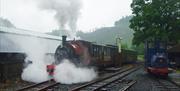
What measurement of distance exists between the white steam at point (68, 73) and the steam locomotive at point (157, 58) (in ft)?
15.9

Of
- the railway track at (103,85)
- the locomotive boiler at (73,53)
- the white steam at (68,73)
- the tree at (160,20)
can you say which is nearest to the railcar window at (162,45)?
the railway track at (103,85)

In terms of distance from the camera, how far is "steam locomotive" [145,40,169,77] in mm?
21766

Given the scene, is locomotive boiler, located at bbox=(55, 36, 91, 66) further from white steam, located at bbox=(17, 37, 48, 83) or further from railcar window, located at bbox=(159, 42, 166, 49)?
railcar window, located at bbox=(159, 42, 166, 49)

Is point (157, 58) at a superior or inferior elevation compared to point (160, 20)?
inferior

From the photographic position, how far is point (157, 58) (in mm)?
21797

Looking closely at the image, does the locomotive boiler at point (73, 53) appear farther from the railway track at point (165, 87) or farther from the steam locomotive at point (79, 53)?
the railway track at point (165, 87)

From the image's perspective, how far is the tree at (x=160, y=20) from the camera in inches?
1686

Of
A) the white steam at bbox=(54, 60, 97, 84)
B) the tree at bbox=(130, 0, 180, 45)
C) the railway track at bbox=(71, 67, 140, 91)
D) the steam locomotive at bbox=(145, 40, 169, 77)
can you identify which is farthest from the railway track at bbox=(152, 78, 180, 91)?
the tree at bbox=(130, 0, 180, 45)

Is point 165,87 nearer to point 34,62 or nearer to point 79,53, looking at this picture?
point 79,53

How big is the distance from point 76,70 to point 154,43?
21.7ft

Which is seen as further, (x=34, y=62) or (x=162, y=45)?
(x=162, y=45)

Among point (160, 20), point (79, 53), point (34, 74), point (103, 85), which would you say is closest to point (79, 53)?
point (79, 53)

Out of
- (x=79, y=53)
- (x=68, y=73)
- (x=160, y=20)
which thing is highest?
(x=160, y=20)

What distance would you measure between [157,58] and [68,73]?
21.3 ft
